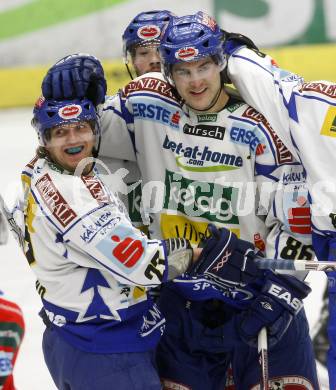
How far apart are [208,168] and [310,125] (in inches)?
13.6

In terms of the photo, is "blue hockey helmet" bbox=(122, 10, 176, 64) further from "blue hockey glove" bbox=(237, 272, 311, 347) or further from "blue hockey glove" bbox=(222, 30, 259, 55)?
"blue hockey glove" bbox=(237, 272, 311, 347)

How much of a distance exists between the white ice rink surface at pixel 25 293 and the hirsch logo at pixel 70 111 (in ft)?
3.34

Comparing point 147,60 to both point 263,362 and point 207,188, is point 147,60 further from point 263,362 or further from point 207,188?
point 263,362

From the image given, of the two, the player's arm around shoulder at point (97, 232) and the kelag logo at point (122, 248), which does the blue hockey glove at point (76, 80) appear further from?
the kelag logo at point (122, 248)

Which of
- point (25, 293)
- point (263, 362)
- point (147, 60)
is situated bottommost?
point (25, 293)

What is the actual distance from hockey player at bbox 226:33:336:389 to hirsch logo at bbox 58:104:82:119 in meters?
0.48

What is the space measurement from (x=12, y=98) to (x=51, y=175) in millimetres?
4807

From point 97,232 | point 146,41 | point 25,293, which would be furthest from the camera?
point 25,293

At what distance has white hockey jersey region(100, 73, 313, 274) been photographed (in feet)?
9.53

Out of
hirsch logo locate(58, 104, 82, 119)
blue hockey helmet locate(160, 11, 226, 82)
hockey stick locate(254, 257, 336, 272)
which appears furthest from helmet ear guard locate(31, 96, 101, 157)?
hockey stick locate(254, 257, 336, 272)

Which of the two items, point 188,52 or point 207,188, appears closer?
point 188,52

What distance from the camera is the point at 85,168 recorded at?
2.72 m

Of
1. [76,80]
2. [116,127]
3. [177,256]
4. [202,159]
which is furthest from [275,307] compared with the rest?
[76,80]

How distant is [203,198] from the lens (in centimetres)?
300
